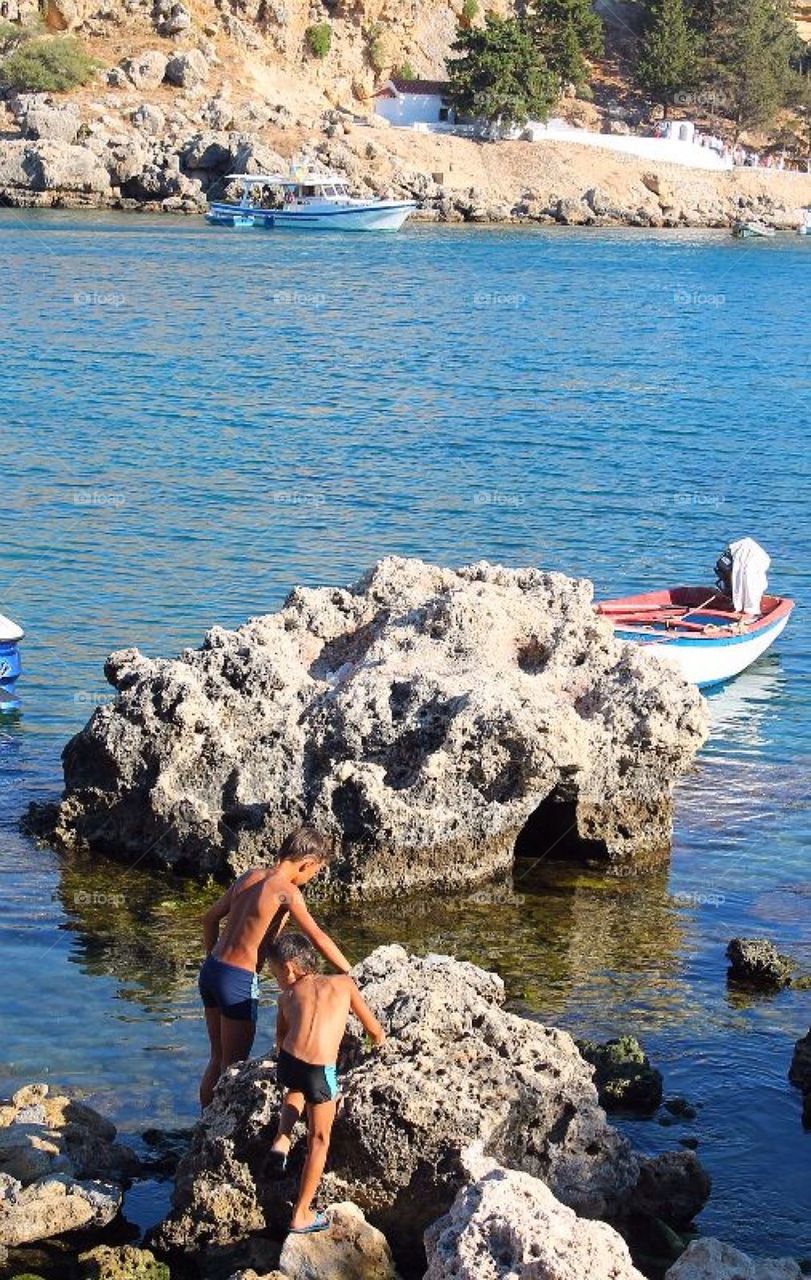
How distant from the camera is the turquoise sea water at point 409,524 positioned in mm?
12812

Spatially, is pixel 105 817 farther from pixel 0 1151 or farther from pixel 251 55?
pixel 251 55

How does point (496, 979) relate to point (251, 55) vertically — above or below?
below

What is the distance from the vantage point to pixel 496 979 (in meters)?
10.9

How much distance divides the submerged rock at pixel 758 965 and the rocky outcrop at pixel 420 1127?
375cm

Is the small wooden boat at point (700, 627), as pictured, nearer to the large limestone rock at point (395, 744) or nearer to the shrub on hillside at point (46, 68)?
the large limestone rock at point (395, 744)

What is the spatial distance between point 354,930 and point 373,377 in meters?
35.4

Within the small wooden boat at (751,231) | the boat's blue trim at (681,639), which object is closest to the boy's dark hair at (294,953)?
the boat's blue trim at (681,639)

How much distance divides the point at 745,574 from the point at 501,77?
9764cm

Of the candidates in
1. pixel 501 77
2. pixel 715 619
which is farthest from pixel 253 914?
pixel 501 77

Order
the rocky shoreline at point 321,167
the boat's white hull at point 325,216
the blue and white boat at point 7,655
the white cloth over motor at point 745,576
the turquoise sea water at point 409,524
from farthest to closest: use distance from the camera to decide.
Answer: the rocky shoreline at point 321,167 → the boat's white hull at point 325,216 → the white cloth over motor at point 745,576 → the blue and white boat at point 7,655 → the turquoise sea water at point 409,524

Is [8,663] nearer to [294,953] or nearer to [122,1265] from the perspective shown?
[294,953]

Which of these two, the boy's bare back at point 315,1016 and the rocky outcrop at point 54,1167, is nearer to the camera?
the boy's bare back at point 315,1016

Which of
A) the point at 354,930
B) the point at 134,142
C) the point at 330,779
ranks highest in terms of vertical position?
the point at 134,142

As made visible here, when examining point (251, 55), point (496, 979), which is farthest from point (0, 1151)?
point (251, 55)
